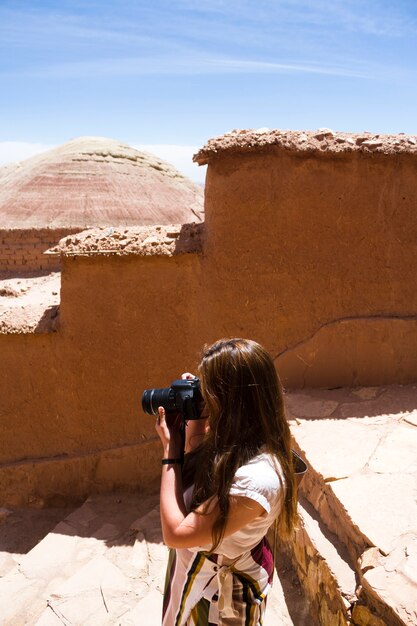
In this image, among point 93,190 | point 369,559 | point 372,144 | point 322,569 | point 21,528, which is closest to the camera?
point 369,559

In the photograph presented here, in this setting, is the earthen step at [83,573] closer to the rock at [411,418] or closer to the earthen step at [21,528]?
the earthen step at [21,528]

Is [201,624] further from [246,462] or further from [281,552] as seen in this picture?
[281,552]

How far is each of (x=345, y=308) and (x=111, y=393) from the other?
2195mm

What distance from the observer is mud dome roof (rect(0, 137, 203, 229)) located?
1166 centimetres

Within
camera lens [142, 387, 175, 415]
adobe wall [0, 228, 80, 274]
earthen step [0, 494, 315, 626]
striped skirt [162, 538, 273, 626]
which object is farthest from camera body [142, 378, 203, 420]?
adobe wall [0, 228, 80, 274]

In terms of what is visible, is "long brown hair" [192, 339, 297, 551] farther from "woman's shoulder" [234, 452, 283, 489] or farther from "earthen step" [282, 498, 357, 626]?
"earthen step" [282, 498, 357, 626]

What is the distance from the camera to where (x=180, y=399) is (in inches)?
77.0

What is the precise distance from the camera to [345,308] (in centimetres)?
462

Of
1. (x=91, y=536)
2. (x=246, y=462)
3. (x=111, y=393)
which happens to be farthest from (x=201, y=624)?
(x=111, y=393)

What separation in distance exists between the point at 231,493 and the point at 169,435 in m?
0.35

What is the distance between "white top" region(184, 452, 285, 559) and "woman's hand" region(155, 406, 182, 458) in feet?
0.91

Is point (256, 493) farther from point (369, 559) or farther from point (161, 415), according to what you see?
point (369, 559)

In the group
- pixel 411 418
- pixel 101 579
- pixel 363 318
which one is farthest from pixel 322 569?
pixel 363 318

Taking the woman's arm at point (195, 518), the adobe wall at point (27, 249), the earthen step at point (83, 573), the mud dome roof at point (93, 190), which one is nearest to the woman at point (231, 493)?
the woman's arm at point (195, 518)
